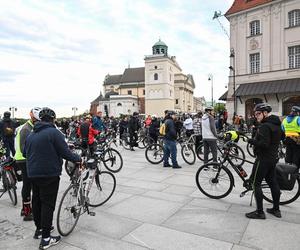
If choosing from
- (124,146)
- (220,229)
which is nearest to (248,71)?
(124,146)

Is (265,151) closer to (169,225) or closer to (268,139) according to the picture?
(268,139)

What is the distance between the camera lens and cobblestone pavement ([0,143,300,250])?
400 cm

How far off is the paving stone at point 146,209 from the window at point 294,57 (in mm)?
22860

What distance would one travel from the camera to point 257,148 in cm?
477

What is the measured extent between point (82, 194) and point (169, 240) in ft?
5.43

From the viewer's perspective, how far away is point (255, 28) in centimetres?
2636

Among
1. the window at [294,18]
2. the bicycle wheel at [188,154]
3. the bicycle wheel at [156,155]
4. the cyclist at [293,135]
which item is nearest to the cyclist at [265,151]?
the cyclist at [293,135]

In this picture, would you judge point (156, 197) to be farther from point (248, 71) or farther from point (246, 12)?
point (246, 12)

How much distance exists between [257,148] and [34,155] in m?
3.50

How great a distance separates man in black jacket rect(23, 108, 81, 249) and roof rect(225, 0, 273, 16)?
87.0ft

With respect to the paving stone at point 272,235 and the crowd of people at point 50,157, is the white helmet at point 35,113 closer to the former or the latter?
the crowd of people at point 50,157

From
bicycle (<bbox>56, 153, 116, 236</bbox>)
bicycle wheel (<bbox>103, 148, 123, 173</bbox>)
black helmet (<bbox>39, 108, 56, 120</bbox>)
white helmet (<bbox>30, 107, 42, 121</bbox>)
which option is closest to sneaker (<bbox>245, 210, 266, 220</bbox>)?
bicycle (<bbox>56, 153, 116, 236</bbox>)

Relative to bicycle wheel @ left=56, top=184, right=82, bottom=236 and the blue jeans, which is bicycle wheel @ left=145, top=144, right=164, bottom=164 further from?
bicycle wheel @ left=56, top=184, right=82, bottom=236

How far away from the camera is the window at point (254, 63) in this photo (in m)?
26.3
